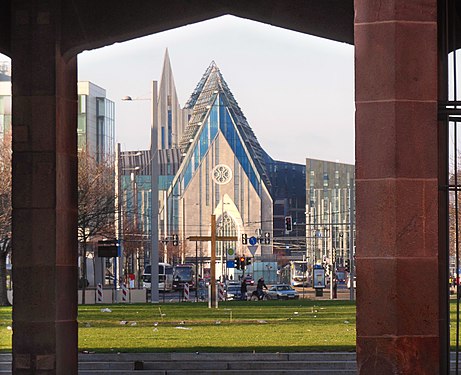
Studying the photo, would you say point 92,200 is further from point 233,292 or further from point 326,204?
point 326,204

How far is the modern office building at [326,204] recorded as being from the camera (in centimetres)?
16485

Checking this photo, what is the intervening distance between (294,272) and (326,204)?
1432 inches

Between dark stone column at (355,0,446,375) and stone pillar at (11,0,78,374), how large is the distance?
746cm

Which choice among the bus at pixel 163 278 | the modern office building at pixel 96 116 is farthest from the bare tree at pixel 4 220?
the modern office building at pixel 96 116

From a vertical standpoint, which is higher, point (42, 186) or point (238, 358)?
point (42, 186)

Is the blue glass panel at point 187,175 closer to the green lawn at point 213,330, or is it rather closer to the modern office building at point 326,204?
the modern office building at point 326,204

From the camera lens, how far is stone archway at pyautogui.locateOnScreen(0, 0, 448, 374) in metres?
13.3

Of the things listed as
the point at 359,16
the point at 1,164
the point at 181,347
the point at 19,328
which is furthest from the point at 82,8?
the point at 1,164

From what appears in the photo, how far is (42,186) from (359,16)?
25.4 ft

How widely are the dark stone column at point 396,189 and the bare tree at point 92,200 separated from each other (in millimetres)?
51794

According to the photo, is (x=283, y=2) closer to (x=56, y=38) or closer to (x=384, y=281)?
(x=56, y=38)

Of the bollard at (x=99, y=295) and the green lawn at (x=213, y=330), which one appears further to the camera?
the bollard at (x=99, y=295)

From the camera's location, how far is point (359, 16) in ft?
44.4

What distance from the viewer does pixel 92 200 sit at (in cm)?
6806
